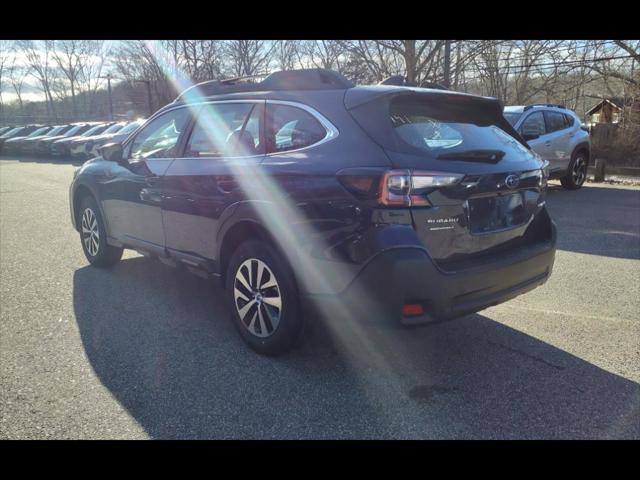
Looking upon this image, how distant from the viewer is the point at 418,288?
107 inches

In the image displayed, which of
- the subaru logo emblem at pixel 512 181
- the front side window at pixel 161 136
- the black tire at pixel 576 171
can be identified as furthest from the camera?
the black tire at pixel 576 171

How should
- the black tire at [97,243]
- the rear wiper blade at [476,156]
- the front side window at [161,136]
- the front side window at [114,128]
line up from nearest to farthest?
the rear wiper blade at [476,156] < the front side window at [161,136] < the black tire at [97,243] < the front side window at [114,128]

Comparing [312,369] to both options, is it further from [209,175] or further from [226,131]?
[226,131]

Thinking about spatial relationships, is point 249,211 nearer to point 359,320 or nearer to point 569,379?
point 359,320

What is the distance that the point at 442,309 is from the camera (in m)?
2.81

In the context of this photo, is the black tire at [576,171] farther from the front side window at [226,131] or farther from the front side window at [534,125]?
the front side window at [226,131]

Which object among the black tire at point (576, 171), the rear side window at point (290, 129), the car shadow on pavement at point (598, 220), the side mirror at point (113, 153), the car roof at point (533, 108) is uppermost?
the car roof at point (533, 108)

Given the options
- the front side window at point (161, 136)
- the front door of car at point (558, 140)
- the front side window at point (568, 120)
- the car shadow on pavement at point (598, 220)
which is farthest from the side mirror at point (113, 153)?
the front side window at point (568, 120)

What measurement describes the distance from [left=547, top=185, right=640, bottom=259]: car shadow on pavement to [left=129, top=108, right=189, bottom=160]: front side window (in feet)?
15.7

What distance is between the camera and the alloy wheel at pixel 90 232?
18.2 feet

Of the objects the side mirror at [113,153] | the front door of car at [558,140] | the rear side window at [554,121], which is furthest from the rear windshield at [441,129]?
the rear side window at [554,121]

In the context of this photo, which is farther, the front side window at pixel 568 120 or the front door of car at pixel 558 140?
the front side window at pixel 568 120

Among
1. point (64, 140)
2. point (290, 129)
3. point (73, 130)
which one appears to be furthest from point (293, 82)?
point (73, 130)

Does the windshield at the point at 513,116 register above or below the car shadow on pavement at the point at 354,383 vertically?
above
